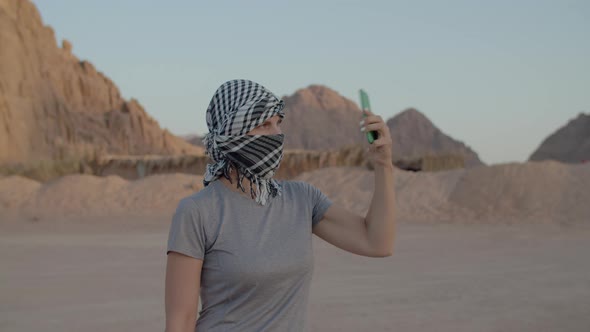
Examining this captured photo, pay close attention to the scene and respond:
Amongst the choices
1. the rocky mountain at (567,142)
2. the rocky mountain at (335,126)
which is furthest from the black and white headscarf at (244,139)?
the rocky mountain at (335,126)

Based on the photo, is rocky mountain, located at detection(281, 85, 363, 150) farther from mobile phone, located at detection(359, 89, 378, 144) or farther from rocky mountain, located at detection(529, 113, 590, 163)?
mobile phone, located at detection(359, 89, 378, 144)

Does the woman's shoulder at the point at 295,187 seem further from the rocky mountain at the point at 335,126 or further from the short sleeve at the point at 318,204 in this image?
the rocky mountain at the point at 335,126

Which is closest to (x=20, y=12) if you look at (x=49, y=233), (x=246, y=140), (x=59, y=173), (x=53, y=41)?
(x=53, y=41)

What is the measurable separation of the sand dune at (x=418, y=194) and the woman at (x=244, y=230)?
582 inches

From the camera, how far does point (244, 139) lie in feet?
7.30

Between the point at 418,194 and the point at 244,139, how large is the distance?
16996 mm

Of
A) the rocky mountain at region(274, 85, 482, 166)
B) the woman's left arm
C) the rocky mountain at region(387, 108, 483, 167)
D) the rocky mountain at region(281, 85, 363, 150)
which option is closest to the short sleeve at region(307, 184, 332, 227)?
the woman's left arm

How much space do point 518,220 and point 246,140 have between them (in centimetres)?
1509

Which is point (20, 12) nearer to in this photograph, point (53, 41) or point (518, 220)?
point (53, 41)

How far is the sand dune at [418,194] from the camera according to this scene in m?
16.8

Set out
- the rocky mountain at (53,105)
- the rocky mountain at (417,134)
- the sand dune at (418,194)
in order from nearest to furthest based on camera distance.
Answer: the sand dune at (418,194)
the rocky mountain at (53,105)
the rocky mountain at (417,134)

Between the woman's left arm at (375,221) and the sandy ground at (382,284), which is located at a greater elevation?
the woman's left arm at (375,221)

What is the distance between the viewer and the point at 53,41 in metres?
44.5

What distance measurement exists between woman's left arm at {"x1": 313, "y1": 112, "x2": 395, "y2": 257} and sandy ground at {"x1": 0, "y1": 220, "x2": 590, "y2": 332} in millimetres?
3698
